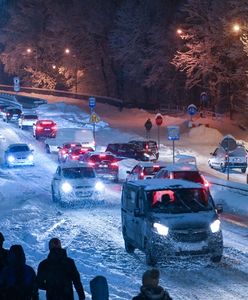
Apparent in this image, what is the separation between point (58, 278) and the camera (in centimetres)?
911

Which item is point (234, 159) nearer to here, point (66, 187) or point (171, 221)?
point (66, 187)

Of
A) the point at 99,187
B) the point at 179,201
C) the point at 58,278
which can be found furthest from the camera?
the point at 99,187

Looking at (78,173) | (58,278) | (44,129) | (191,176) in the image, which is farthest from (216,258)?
(44,129)

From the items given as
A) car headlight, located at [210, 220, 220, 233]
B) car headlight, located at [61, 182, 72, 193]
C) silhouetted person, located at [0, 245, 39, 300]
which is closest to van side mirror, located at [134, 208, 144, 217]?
car headlight, located at [210, 220, 220, 233]

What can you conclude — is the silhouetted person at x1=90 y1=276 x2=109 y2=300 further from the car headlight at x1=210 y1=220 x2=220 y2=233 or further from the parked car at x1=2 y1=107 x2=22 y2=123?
the parked car at x1=2 y1=107 x2=22 y2=123

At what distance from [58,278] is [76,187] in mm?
19668

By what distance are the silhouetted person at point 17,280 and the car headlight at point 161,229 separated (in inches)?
286

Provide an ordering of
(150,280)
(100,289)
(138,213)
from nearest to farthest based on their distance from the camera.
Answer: (100,289), (150,280), (138,213)

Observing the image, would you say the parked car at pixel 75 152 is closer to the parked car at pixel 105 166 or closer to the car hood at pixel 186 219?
the parked car at pixel 105 166

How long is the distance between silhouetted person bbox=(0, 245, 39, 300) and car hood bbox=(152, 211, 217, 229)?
7.30m

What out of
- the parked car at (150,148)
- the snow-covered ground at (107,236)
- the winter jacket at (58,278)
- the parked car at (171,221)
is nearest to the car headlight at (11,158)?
the snow-covered ground at (107,236)

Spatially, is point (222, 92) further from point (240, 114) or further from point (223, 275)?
point (223, 275)

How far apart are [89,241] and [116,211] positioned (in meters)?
7.16

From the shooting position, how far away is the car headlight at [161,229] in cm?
1574
